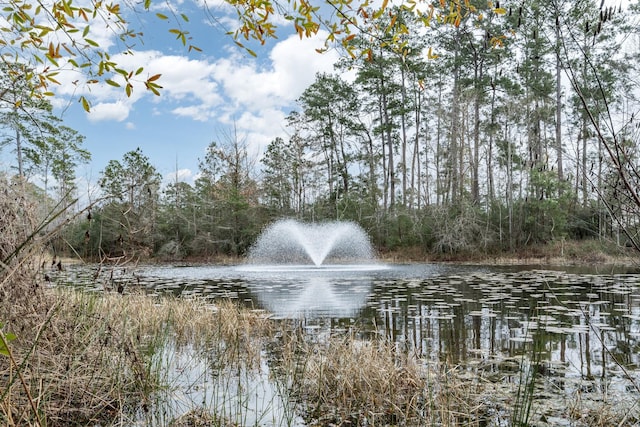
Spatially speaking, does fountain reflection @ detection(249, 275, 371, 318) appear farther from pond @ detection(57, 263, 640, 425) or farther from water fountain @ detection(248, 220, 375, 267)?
water fountain @ detection(248, 220, 375, 267)

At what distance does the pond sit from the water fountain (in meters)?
12.6

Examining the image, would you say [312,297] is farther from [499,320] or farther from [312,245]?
[312,245]

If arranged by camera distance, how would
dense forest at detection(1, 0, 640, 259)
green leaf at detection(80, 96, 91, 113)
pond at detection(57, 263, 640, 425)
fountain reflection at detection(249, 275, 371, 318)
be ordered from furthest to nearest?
dense forest at detection(1, 0, 640, 259), fountain reflection at detection(249, 275, 371, 318), pond at detection(57, 263, 640, 425), green leaf at detection(80, 96, 91, 113)

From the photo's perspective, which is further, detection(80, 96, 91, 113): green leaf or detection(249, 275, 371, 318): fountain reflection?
detection(249, 275, 371, 318): fountain reflection

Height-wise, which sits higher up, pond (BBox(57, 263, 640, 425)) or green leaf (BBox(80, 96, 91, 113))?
green leaf (BBox(80, 96, 91, 113))

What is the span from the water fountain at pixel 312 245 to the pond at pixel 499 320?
41.4 feet

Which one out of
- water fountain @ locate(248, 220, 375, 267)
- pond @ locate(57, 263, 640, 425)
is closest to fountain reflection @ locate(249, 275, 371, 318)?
pond @ locate(57, 263, 640, 425)

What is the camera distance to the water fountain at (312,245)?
26.7 meters

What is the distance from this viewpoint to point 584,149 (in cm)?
2850

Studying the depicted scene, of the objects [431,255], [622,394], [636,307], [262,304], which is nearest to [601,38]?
[431,255]

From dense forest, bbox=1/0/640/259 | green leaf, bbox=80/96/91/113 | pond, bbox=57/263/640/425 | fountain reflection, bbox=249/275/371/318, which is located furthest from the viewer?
dense forest, bbox=1/0/640/259

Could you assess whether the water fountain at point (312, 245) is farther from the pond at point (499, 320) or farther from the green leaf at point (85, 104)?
the green leaf at point (85, 104)

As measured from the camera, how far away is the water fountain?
2666 centimetres

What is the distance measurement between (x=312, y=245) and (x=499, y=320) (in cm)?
2096
